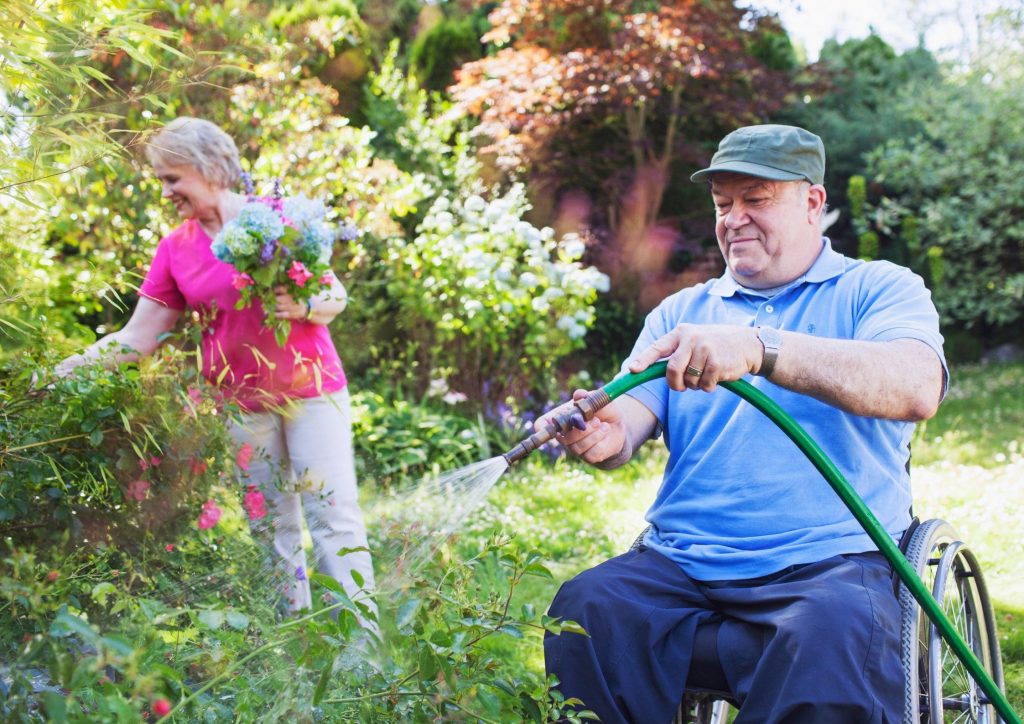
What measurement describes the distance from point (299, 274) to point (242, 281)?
168mm

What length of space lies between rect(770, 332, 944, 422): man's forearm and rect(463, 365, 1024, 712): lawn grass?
63.8 inches

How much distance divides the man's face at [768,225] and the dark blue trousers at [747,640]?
695mm

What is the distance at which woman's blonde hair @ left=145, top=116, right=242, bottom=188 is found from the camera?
9.94 ft

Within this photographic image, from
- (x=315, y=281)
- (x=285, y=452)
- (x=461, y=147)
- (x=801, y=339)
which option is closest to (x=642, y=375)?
(x=801, y=339)

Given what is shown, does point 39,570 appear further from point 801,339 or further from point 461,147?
point 461,147

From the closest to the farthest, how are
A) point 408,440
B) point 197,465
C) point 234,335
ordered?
1. point 197,465
2. point 234,335
3. point 408,440

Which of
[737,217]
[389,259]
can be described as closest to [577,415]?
[737,217]

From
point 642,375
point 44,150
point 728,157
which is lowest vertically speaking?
point 642,375

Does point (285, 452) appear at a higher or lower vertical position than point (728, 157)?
lower

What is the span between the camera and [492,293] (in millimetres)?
5930

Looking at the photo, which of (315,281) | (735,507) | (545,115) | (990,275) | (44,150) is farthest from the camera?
(990,275)

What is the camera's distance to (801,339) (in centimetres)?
194

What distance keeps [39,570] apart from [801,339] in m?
1.57

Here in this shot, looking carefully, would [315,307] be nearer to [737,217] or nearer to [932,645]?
[737,217]
